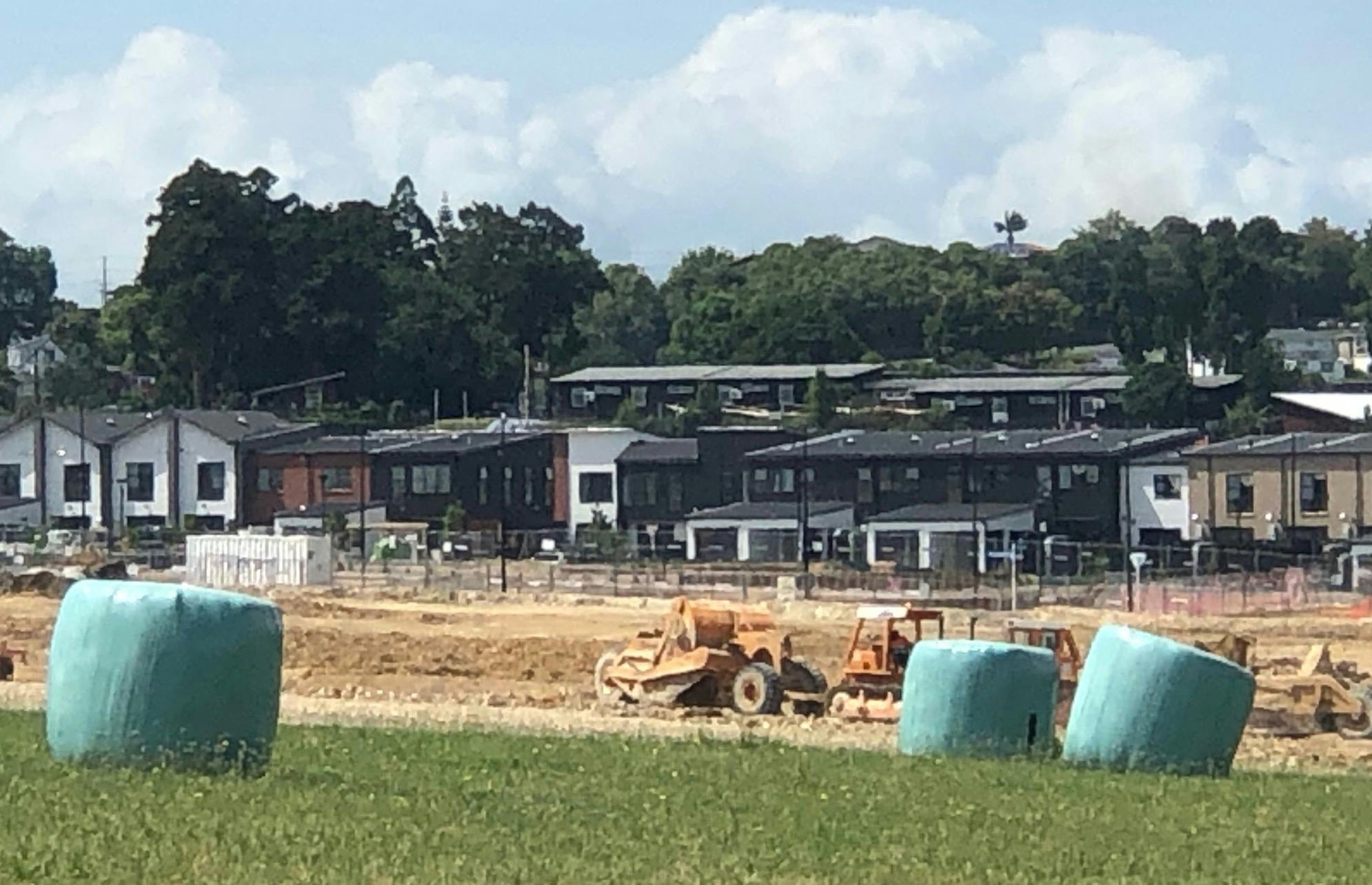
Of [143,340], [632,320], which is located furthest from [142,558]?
[632,320]

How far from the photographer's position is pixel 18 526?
344 feet

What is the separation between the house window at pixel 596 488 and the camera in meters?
103

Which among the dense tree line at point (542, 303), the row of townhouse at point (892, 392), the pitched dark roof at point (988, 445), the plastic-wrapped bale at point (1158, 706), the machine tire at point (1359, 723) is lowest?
the machine tire at point (1359, 723)

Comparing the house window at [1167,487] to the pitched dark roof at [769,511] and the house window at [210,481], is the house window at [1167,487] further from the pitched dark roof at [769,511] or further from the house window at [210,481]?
the house window at [210,481]

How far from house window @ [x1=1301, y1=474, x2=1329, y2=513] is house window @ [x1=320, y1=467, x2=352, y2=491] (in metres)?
35.4

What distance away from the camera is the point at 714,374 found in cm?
12262

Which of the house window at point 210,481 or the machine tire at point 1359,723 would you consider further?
the house window at point 210,481

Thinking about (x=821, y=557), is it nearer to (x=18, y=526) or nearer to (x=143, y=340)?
(x=18, y=526)

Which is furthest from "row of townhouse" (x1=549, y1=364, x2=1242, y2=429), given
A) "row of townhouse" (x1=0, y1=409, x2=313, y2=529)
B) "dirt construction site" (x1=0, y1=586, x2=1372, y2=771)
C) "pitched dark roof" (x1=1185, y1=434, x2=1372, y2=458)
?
"dirt construction site" (x1=0, y1=586, x2=1372, y2=771)

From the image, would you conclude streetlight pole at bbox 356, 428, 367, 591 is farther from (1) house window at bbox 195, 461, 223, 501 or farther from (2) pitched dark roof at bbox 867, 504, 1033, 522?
(2) pitched dark roof at bbox 867, 504, 1033, 522

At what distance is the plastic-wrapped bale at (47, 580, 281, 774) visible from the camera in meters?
15.4

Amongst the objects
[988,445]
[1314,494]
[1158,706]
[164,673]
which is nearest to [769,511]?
[988,445]

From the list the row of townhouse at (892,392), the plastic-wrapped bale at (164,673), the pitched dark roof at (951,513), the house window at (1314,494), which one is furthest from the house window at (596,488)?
the plastic-wrapped bale at (164,673)

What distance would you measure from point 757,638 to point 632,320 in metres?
140
